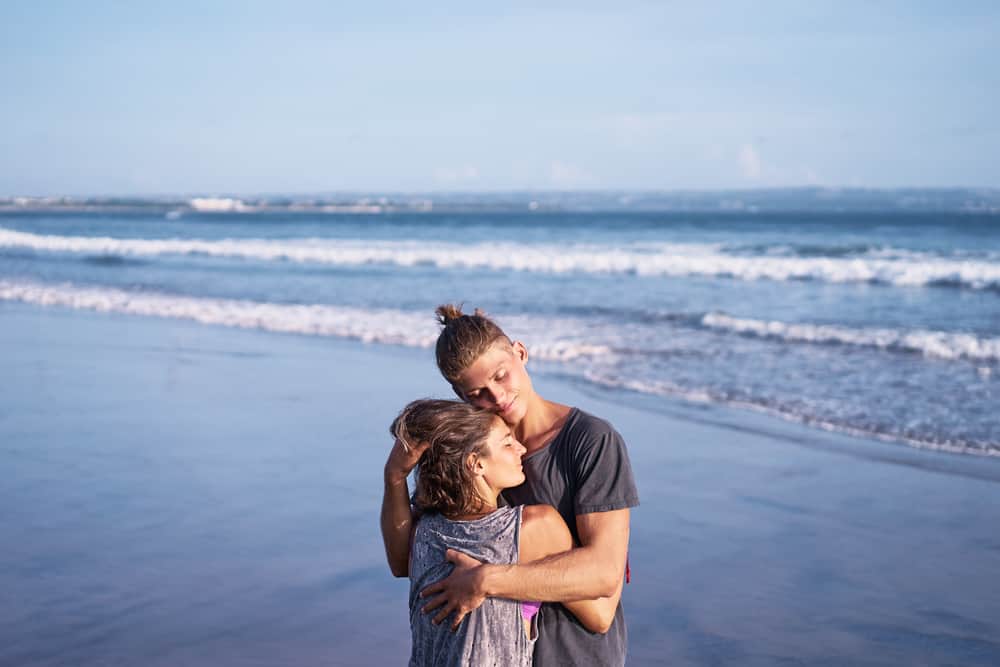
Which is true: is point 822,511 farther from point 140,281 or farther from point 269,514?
point 140,281

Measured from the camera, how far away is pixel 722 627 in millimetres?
4312

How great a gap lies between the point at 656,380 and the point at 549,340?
308 centimetres

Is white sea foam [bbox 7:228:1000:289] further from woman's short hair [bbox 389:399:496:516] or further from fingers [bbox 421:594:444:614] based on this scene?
fingers [bbox 421:594:444:614]

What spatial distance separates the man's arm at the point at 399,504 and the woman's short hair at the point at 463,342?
0.22 metres

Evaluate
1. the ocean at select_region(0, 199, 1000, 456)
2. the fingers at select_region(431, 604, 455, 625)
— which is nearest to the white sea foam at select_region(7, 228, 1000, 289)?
the ocean at select_region(0, 199, 1000, 456)

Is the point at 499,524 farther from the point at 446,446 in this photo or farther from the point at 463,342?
the point at 463,342

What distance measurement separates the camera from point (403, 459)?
7.75ft

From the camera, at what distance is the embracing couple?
228cm

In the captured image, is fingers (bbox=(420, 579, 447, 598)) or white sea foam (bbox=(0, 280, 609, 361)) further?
white sea foam (bbox=(0, 280, 609, 361))

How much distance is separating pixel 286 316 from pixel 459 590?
13.9m

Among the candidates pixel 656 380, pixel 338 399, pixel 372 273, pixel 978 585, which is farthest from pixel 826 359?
pixel 372 273

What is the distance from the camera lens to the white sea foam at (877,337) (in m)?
11.9

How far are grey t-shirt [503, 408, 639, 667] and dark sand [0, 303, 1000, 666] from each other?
5.64 ft

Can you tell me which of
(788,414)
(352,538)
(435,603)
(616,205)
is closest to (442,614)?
(435,603)
